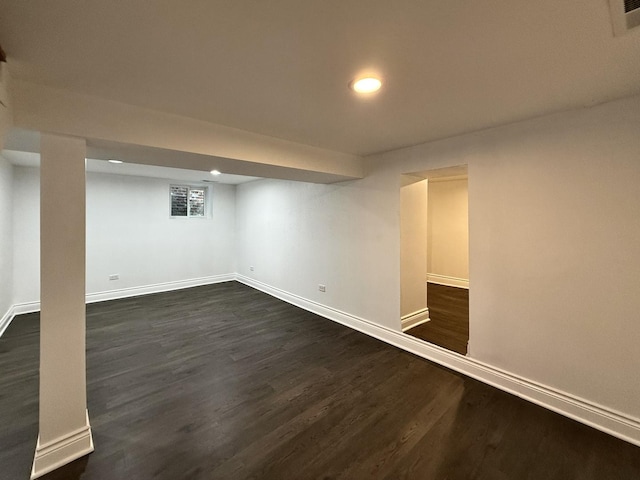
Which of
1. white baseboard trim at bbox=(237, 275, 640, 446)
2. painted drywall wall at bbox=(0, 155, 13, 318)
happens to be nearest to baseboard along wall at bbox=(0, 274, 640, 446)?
white baseboard trim at bbox=(237, 275, 640, 446)

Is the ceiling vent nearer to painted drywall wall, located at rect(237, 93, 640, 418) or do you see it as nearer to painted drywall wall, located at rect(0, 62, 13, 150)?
painted drywall wall, located at rect(237, 93, 640, 418)

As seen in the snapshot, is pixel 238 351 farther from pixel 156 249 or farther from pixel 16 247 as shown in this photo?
pixel 16 247

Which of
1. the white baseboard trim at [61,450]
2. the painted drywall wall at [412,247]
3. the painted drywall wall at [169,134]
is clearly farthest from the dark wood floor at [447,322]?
the white baseboard trim at [61,450]

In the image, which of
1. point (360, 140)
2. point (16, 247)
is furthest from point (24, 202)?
point (360, 140)

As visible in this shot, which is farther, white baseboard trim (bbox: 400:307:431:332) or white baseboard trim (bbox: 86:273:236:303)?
white baseboard trim (bbox: 86:273:236:303)

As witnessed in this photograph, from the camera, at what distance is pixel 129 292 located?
528 centimetres

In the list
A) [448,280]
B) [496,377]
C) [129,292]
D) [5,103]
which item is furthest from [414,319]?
[129,292]

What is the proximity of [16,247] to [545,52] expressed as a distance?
6.80m

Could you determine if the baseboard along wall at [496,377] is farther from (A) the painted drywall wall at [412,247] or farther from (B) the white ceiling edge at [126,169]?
(B) the white ceiling edge at [126,169]

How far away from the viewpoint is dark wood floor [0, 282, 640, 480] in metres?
1.63

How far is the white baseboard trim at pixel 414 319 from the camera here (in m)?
3.39

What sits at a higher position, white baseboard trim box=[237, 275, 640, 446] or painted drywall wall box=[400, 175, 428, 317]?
painted drywall wall box=[400, 175, 428, 317]

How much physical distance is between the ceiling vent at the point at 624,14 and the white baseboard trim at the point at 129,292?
6.34 meters

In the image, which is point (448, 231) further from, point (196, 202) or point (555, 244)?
point (196, 202)
